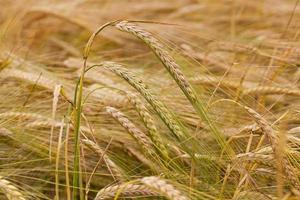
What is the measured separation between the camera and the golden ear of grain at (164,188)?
4.01ft

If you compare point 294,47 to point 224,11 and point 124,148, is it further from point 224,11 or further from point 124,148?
point 224,11

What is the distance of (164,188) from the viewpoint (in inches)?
48.3

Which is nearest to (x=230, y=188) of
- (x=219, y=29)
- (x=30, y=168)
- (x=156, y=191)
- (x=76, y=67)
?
(x=156, y=191)

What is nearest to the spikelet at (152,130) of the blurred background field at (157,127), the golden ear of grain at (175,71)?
the blurred background field at (157,127)

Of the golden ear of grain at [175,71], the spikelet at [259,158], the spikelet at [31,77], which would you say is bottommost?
the spikelet at [259,158]

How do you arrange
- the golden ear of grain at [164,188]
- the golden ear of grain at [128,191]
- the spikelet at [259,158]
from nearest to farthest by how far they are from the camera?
1. the golden ear of grain at [164,188]
2. the golden ear of grain at [128,191]
3. the spikelet at [259,158]

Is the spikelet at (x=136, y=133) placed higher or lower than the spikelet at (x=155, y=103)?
lower

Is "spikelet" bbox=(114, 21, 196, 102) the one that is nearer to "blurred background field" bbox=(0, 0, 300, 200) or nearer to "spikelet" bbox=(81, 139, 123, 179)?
"blurred background field" bbox=(0, 0, 300, 200)

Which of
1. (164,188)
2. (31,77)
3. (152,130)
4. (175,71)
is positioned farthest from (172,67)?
(31,77)

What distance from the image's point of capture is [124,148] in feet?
6.13

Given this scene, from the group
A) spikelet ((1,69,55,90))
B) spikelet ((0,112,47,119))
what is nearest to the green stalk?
spikelet ((0,112,47,119))

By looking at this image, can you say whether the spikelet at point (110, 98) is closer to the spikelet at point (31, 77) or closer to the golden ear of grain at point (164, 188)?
the spikelet at point (31, 77)

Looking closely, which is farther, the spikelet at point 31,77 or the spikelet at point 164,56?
the spikelet at point 31,77

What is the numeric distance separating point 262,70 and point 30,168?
0.92m
